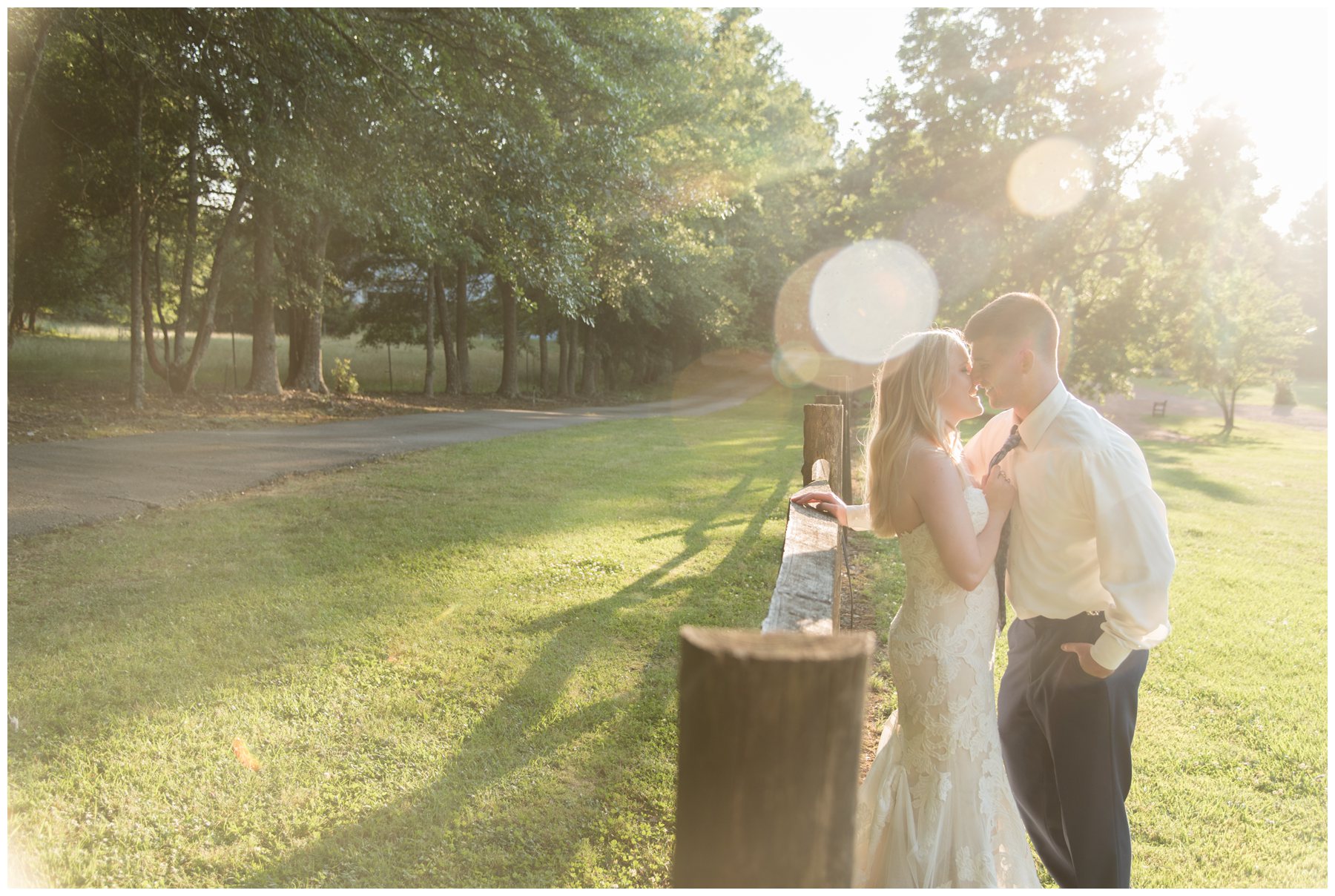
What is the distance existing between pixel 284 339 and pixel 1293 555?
59088 millimetres

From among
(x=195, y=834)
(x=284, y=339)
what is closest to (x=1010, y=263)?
(x=195, y=834)

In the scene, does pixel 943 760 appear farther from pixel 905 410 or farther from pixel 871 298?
pixel 871 298

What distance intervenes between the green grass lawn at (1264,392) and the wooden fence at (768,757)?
53.6m

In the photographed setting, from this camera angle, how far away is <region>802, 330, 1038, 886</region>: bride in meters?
2.69

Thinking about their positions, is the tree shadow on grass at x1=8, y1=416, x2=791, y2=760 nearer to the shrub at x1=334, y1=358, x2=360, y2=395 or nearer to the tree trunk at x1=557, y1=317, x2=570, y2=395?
the shrub at x1=334, y1=358, x2=360, y2=395

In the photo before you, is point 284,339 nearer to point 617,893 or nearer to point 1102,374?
point 1102,374

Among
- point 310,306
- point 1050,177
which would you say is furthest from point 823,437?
point 1050,177

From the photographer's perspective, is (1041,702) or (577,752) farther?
(577,752)

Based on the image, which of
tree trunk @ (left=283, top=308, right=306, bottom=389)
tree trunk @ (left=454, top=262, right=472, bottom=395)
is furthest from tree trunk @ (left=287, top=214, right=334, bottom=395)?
tree trunk @ (left=454, top=262, right=472, bottom=395)

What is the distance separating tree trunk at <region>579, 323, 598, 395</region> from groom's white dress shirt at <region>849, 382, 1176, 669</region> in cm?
3076

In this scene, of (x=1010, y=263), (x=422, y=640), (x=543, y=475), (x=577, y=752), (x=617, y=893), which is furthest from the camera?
(x=1010, y=263)

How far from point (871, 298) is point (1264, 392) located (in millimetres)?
43257

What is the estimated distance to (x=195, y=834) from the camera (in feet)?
11.5

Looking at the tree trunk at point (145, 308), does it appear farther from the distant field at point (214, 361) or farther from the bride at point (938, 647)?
the bride at point (938, 647)
